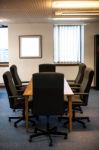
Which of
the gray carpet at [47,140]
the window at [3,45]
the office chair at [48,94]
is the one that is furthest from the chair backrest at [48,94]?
the window at [3,45]

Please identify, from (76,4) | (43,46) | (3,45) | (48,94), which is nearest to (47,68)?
(76,4)

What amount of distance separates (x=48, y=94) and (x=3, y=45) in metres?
6.03

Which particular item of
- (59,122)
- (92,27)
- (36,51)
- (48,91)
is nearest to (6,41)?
(36,51)

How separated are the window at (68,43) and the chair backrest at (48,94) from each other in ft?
17.4

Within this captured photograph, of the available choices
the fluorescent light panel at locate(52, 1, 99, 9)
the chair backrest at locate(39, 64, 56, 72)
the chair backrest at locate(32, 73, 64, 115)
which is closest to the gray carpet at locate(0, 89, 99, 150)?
the chair backrest at locate(32, 73, 64, 115)

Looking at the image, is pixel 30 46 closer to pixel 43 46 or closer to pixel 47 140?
pixel 43 46

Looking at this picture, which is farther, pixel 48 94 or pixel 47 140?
pixel 47 140

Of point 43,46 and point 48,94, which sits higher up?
point 43,46

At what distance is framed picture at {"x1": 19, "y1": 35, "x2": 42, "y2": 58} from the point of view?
30.0 ft

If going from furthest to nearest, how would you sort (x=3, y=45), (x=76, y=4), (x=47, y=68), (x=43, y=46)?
(x=3, y=45) → (x=43, y=46) → (x=47, y=68) → (x=76, y=4)

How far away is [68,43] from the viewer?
9.18 metres

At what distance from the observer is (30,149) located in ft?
12.6

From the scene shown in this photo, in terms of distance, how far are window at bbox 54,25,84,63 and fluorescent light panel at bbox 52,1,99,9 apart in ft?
11.2

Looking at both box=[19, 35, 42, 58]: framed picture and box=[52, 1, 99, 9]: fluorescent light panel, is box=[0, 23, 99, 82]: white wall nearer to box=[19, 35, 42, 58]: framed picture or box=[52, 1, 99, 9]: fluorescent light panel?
box=[19, 35, 42, 58]: framed picture
